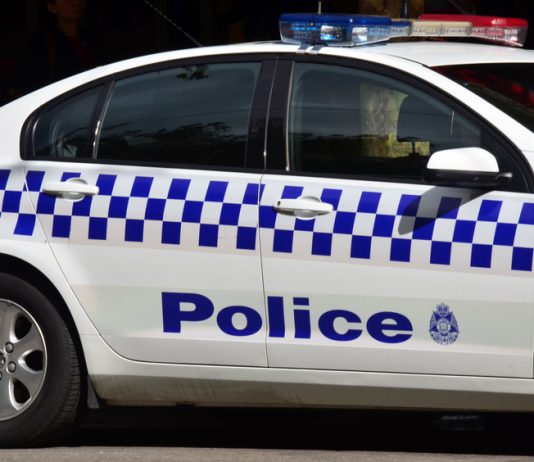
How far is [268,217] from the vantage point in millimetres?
5207

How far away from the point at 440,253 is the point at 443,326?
0.24 metres

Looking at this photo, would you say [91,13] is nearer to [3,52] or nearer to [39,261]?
[3,52]

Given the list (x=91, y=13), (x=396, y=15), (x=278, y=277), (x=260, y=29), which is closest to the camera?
(x=278, y=277)

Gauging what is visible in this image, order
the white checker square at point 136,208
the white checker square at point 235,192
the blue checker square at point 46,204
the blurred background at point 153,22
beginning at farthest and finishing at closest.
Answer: the blurred background at point 153,22 < the blue checker square at point 46,204 < the white checker square at point 136,208 < the white checker square at point 235,192

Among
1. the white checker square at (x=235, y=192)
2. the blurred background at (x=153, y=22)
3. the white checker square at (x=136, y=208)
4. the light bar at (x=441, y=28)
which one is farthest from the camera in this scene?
the blurred background at (x=153, y=22)

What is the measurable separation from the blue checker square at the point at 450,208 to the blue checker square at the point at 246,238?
2.07ft

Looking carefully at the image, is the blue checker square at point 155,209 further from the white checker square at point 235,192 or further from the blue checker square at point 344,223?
the blue checker square at point 344,223

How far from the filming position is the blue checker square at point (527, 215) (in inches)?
195

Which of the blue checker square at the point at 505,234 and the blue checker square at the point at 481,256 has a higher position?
the blue checker square at the point at 505,234

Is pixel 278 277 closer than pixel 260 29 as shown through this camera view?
Yes

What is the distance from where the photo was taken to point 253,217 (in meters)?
5.22

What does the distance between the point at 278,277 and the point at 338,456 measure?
0.73m

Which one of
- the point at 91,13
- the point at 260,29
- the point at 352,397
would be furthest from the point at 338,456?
the point at 91,13

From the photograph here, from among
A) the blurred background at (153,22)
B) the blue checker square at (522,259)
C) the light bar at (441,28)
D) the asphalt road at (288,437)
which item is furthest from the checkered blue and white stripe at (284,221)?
the blurred background at (153,22)
